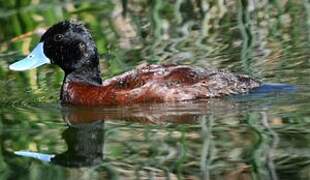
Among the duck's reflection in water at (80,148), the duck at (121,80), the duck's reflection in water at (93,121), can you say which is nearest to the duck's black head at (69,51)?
the duck at (121,80)

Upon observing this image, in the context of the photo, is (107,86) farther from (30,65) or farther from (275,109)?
(275,109)

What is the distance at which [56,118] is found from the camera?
8.70 m

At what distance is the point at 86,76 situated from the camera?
9383mm

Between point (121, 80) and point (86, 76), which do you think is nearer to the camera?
point (121, 80)

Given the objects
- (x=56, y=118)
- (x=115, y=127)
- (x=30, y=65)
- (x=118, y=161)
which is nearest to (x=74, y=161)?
Answer: (x=118, y=161)

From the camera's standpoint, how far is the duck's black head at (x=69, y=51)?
9.29m

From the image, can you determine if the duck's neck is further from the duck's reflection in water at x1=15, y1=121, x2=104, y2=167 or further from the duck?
the duck's reflection in water at x1=15, y1=121, x2=104, y2=167

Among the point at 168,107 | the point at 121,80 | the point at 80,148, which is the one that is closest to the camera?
the point at 80,148

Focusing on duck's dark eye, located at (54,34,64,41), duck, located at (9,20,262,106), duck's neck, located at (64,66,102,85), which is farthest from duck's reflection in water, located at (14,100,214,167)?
duck's dark eye, located at (54,34,64,41)

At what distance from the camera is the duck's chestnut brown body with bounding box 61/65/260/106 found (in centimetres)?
873

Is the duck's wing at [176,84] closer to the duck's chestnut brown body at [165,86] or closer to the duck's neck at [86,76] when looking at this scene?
the duck's chestnut brown body at [165,86]

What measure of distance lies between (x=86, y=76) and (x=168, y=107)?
1.12m

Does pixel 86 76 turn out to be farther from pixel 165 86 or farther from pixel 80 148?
pixel 80 148

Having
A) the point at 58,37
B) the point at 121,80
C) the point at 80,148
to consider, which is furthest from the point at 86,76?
the point at 80,148
